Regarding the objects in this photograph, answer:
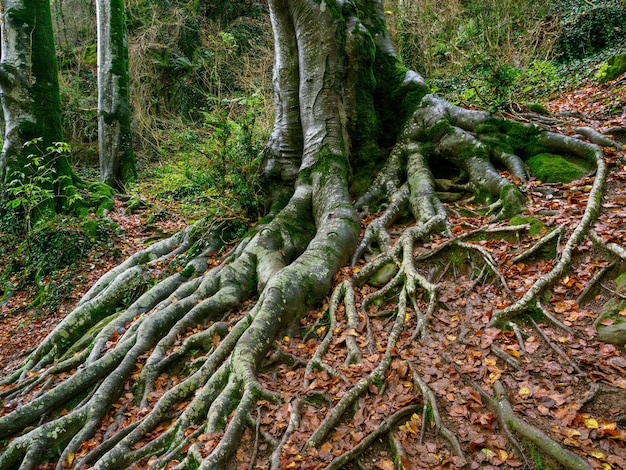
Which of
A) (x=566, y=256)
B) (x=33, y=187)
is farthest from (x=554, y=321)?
(x=33, y=187)

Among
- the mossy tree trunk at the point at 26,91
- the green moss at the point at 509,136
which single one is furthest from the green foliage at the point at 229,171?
the mossy tree trunk at the point at 26,91

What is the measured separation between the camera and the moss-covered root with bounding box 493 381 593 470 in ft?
6.97

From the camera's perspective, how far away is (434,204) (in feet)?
17.2

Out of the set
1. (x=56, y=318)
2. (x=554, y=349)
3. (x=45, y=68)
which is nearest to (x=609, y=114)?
(x=554, y=349)

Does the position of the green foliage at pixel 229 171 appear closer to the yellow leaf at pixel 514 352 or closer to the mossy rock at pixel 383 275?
the mossy rock at pixel 383 275

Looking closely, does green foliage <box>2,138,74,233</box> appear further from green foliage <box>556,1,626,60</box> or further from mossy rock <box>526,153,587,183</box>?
green foliage <box>556,1,626,60</box>

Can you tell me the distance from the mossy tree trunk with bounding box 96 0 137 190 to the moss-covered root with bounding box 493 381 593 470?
12.5 m

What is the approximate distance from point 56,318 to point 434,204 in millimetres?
6900

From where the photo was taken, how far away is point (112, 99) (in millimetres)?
12195

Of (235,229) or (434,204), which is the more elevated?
(434,204)

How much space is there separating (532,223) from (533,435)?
257 cm

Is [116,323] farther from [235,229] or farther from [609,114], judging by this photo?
[609,114]

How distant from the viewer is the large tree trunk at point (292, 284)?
3205mm

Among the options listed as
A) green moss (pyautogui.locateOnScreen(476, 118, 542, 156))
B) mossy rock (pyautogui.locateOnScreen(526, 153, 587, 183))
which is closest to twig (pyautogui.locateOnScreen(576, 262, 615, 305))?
mossy rock (pyautogui.locateOnScreen(526, 153, 587, 183))
